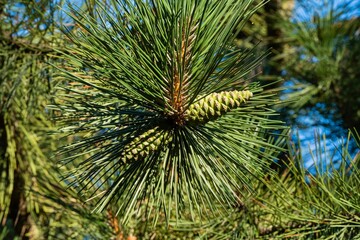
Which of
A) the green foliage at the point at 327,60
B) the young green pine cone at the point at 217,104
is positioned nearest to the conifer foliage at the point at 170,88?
the young green pine cone at the point at 217,104

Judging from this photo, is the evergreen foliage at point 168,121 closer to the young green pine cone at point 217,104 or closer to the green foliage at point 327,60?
the young green pine cone at point 217,104

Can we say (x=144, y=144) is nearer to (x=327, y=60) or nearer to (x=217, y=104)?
(x=217, y=104)

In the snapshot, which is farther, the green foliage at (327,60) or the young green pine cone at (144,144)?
the green foliage at (327,60)

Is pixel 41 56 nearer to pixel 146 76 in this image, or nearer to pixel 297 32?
pixel 146 76

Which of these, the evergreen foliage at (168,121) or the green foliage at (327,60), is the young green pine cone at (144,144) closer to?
the evergreen foliage at (168,121)

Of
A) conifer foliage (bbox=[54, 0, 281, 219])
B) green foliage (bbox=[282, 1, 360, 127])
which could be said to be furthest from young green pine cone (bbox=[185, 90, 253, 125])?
green foliage (bbox=[282, 1, 360, 127])

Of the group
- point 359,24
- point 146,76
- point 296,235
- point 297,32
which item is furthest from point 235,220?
point 359,24

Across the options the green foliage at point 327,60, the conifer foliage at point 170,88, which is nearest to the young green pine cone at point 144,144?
the conifer foliage at point 170,88
